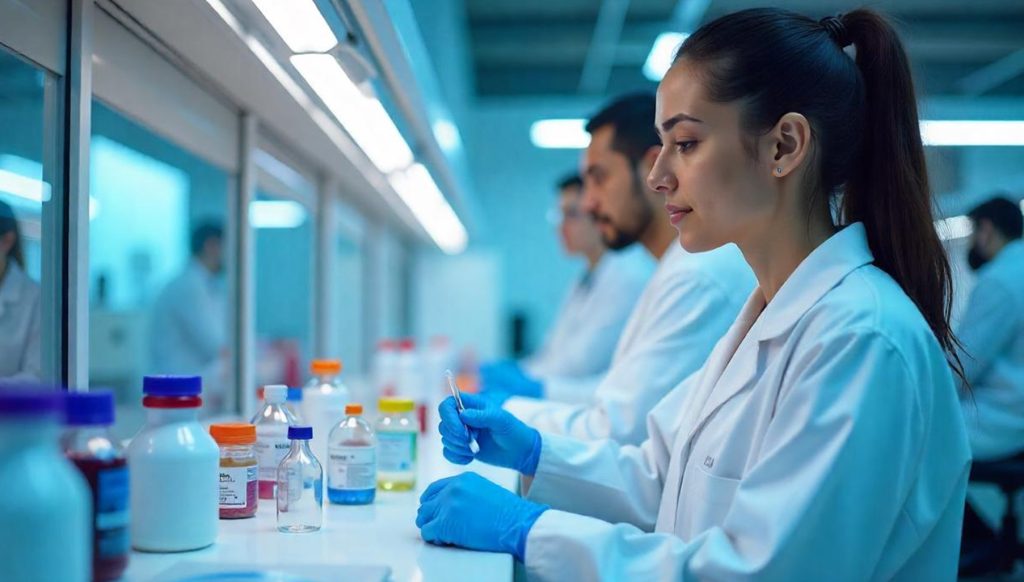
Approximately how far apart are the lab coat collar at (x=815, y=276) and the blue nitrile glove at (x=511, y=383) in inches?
78.3

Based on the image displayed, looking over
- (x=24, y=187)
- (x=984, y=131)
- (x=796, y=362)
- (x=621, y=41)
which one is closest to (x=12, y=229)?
(x=24, y=187)

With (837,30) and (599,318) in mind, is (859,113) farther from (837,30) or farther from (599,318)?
(599,318)

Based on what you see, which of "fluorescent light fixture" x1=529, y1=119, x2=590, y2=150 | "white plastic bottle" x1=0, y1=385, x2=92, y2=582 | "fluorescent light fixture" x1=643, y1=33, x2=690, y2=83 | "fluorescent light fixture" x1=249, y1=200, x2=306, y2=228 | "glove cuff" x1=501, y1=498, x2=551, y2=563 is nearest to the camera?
"white plastic bottle" x1=0, y1=385, x2=92, y2=582

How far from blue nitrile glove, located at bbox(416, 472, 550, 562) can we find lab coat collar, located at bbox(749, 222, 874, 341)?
Result: 449 mm

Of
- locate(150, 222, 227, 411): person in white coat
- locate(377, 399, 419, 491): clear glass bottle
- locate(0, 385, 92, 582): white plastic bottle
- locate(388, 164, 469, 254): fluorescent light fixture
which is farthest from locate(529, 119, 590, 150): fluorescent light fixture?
locate(0, 385, 92, 582): white plastic bottle

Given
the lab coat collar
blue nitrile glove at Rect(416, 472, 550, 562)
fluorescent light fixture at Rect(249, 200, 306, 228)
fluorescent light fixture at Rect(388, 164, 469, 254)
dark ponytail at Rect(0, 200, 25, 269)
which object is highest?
fluorescent light fixture at Rect(388, 164, 469, 254)

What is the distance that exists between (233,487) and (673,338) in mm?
1088

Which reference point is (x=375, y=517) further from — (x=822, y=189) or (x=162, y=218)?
(x=162, y=218)

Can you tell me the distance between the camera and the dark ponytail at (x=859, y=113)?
48.6 inches

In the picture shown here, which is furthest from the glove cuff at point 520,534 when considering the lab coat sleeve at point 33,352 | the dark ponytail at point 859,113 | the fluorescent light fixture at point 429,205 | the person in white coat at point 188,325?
the person in white coat at point 188,325

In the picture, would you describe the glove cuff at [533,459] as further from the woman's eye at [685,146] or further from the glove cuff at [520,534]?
the woman's eye at [685,146]

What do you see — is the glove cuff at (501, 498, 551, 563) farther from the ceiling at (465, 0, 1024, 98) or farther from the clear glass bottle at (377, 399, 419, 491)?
the ceiling at (465, 0, 1024, 98)

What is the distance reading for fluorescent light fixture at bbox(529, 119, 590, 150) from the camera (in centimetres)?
664

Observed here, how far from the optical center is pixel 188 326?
427cm
